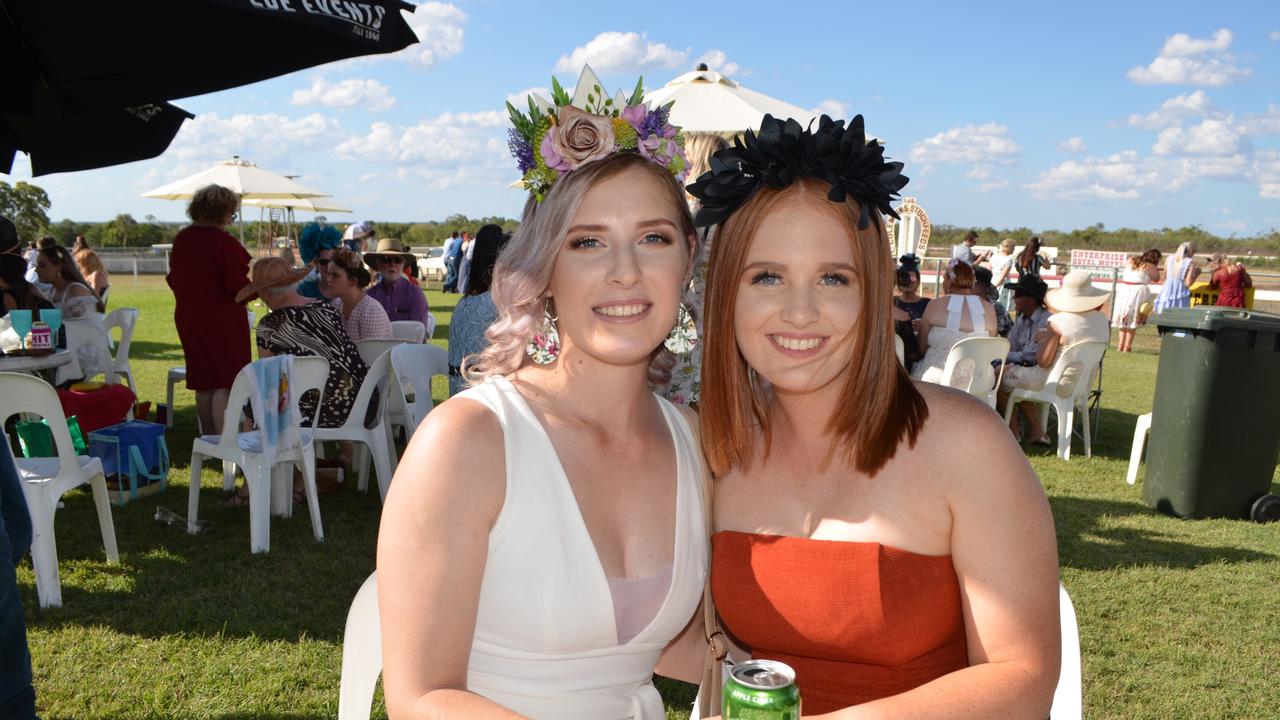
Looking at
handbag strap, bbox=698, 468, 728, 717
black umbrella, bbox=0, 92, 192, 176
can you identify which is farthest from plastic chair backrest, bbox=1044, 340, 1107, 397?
black umbrella, bbox=0, 92, 192, 176

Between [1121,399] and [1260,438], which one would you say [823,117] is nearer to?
[1260,438]

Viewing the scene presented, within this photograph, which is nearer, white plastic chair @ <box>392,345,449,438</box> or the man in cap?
white plastic chair @ <box>392,345,449,438</box>

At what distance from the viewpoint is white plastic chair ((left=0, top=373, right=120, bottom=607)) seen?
4.45m

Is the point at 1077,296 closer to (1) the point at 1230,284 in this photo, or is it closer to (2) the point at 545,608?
(2) the point at 545,608

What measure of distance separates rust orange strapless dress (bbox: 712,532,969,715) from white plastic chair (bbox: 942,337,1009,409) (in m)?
6.33

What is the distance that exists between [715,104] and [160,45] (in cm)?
548

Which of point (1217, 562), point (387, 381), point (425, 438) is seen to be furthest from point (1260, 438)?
point (425, 438)

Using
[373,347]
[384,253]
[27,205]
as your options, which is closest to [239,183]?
[384,253]

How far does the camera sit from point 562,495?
186 centimetres

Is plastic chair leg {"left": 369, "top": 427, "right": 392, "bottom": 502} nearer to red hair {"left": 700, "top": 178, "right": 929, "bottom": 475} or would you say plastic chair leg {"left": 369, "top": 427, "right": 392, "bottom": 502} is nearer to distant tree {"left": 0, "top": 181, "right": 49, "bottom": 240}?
red hair {"left": 700, "top": 178, "right": 929, "bottom": 475}

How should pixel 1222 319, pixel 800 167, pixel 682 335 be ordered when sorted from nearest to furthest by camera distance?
pixel 800 167 < pixel 682 335 < pixel 1222 319

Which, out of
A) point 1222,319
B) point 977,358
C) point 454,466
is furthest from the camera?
point 977,358

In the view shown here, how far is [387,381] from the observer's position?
640 centimetres

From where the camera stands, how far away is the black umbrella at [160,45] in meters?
4.34
